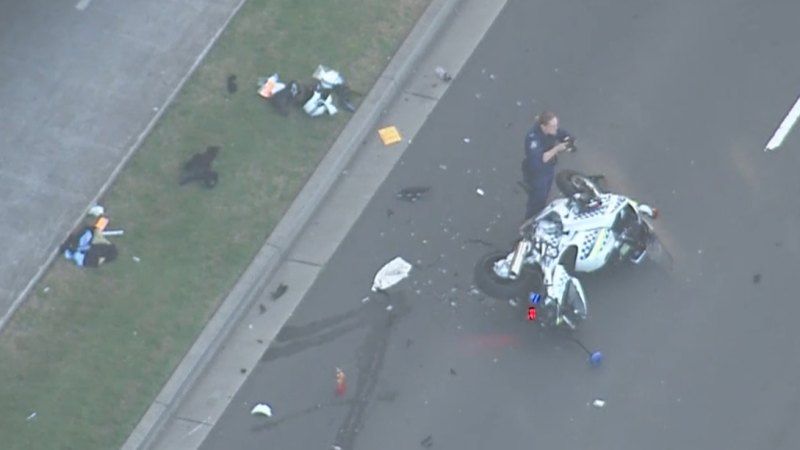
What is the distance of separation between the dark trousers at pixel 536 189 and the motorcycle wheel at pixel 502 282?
22.9 inches

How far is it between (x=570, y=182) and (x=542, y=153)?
3.12 feet

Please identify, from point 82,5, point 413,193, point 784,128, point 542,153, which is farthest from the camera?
point 82,5

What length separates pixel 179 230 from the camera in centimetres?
1898

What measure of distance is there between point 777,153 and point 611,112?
1950 millimetres

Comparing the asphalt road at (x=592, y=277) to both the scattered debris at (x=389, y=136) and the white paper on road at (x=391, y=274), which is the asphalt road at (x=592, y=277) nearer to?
the white paper on road at (x=391, y=274)

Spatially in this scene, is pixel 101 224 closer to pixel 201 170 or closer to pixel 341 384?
pixel 201 170

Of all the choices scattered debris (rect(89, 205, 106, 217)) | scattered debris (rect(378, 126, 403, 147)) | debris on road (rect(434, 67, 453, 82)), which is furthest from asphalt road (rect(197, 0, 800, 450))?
scattered debris (rect(89, 205, 106, 217))

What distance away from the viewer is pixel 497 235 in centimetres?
Answer: 1891

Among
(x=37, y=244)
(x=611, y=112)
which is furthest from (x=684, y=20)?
(x=37, y=244)

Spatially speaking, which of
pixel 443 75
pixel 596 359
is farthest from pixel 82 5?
pixel 596 359

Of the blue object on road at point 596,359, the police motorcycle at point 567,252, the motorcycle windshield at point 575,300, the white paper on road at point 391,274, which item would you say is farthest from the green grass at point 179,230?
the blue object on road at point 596,359

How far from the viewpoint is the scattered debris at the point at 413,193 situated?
759 inches

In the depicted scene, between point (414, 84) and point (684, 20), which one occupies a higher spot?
point (684, 20)

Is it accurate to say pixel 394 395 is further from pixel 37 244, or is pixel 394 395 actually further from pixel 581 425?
pixel 37 244
